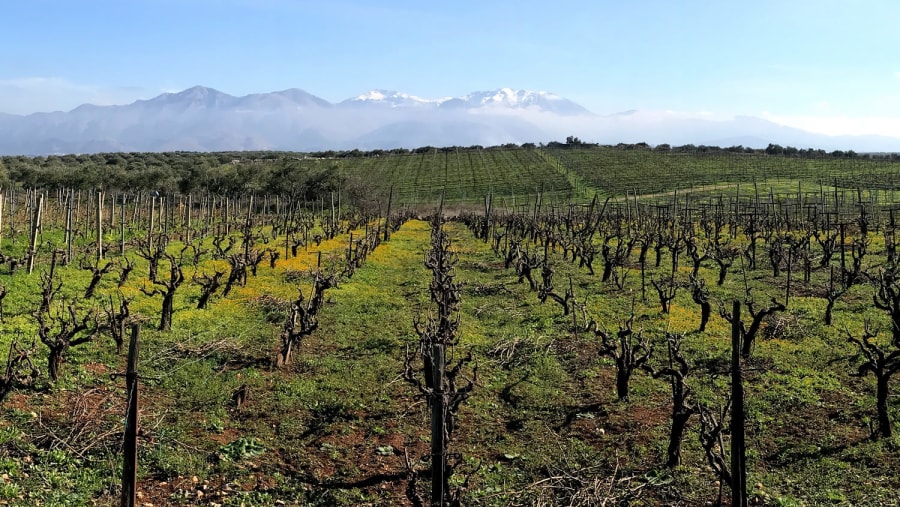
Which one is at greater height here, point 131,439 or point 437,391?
point 437,391

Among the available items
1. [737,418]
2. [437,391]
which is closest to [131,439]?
[437,391]

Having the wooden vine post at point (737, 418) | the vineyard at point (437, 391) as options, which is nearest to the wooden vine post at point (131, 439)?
the vineyard at point (437, 391)

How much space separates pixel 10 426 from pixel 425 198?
7988cm

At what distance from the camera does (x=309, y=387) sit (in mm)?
11453

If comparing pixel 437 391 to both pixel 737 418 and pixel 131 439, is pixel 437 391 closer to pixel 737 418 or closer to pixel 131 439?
pixel 737 418

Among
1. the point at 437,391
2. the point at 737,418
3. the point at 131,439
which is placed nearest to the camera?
the point at 737,418

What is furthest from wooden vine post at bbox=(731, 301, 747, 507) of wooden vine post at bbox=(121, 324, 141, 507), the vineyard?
wooden vine post at bbox=(121, 324, 141, 507)

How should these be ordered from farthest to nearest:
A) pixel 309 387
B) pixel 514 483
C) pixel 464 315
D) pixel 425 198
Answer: pixel 425 198 < pixel 464 315 < pixel 309 387 < pixel 514 483

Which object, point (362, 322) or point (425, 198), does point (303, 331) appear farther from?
point (425, 198)

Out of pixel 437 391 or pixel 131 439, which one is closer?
pixel 131 439

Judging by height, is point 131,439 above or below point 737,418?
below

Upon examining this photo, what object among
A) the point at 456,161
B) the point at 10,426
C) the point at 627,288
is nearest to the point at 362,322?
the point at 10,426

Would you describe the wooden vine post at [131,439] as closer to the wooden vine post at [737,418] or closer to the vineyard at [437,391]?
the vineyard at [437,391]

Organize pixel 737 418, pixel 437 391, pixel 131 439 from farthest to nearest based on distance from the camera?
1. pixel 437 391
2. pixel 131 439
3. pixel 737 418
